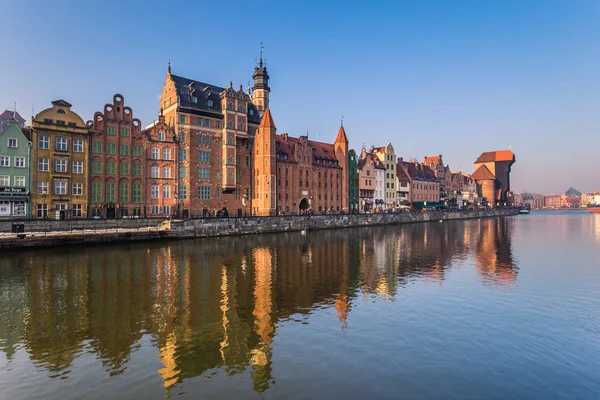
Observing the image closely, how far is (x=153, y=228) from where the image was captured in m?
59.0

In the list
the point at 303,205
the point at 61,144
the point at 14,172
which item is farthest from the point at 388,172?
the point at 14,172

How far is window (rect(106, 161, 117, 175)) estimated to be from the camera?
64.1 m

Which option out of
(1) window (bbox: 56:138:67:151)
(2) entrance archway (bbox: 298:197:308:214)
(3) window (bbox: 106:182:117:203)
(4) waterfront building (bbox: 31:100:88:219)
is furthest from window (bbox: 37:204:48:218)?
(2) entrance archway (bbox: 298:197:308:214)

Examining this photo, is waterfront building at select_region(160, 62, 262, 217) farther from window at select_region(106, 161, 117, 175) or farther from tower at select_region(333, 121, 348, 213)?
tower at select_region(333, 121, 348, 213)

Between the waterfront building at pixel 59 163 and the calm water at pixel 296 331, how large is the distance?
83.7 feet

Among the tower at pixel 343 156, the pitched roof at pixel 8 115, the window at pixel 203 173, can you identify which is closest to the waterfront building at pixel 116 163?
the window at pixel 203 173

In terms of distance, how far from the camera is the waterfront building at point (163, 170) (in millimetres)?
68812

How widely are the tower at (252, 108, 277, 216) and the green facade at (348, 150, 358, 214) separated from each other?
3409 centimetres

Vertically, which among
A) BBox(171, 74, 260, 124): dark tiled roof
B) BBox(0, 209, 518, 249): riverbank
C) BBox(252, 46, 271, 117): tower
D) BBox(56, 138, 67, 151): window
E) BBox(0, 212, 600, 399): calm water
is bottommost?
BBox(0, 212, 600, 399): calm water

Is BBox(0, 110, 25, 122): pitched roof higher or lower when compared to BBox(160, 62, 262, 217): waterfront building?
higher

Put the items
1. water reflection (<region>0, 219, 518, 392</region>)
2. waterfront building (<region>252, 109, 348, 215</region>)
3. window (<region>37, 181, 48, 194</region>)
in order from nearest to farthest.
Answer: water reflection (<region>0, 219, 518, 392</region>) → window (<region>37, 181, 48, 194</region>) → waterfront building (<region>252, 109, 348, 215</region>)

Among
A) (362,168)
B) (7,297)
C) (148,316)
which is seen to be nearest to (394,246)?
(148,316)

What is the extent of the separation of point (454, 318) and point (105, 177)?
203 feet

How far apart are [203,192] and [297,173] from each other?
25.9 m
